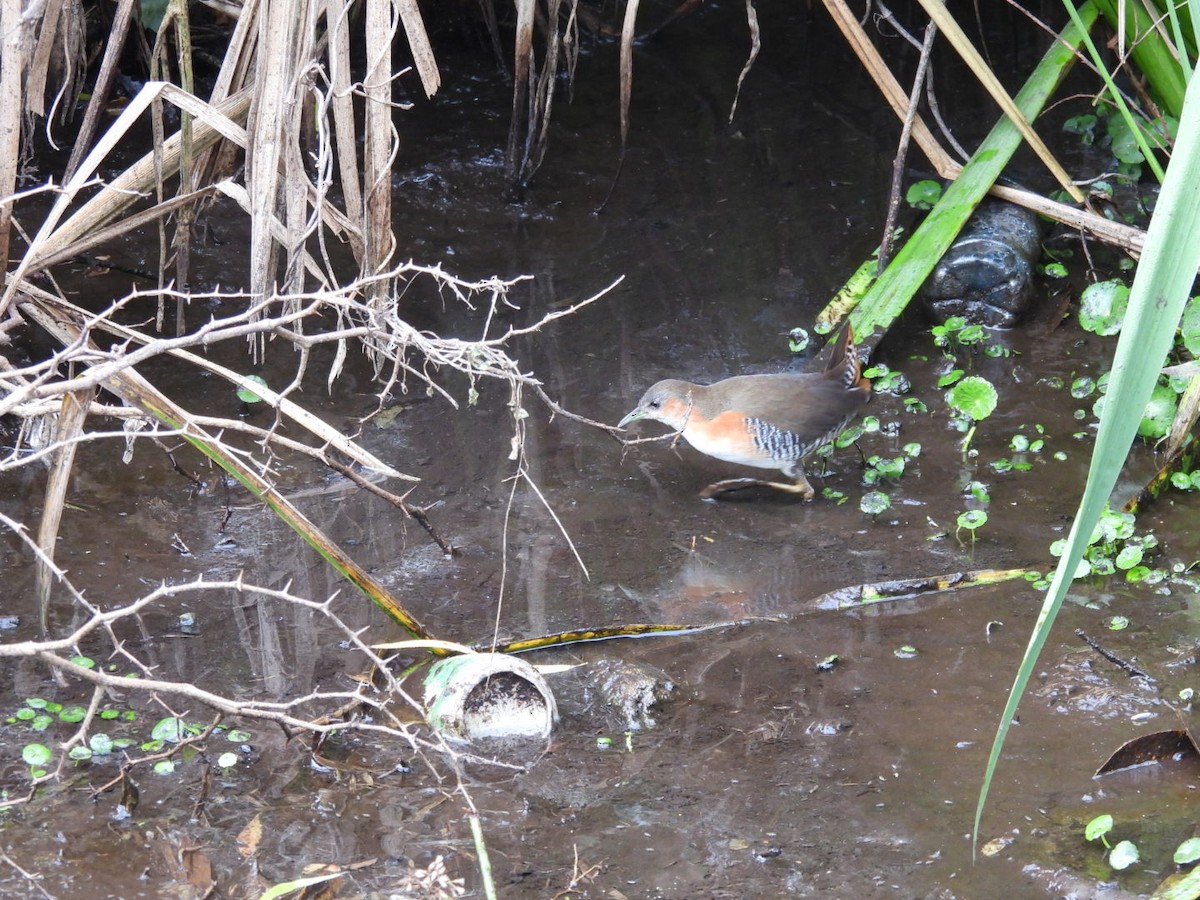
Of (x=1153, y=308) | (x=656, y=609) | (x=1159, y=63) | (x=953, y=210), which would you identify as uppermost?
(x=1153, y=308)

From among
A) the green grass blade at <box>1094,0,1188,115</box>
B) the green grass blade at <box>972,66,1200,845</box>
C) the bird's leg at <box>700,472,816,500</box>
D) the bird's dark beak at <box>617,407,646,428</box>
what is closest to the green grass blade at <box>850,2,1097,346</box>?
the green grass blade at <box>1094,0,1188,115</box>

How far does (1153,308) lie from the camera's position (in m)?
1.27

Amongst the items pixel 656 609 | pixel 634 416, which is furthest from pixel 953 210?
pixel 656 609

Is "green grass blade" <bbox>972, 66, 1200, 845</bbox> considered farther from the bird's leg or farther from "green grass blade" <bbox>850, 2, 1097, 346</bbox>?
"green grass blade" <bbox>850, 2, 1097, 346</bbox>

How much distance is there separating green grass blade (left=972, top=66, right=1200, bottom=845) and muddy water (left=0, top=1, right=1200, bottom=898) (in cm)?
150

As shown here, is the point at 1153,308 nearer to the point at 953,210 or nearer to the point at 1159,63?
the point at 1159,63

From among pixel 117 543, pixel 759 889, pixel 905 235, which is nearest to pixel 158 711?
pixel 117 543

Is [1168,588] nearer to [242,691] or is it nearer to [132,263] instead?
[242,691]

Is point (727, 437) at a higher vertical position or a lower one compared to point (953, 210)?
lower

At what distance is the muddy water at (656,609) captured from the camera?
2588 millimetres

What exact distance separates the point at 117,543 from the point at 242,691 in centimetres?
89

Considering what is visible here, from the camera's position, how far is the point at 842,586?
3.63 metres

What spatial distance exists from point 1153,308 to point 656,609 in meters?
2.43

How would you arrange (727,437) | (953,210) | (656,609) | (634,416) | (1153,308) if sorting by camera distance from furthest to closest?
(953,210)
(634,416)
(727,437)
(656,609)
(1153,308)
